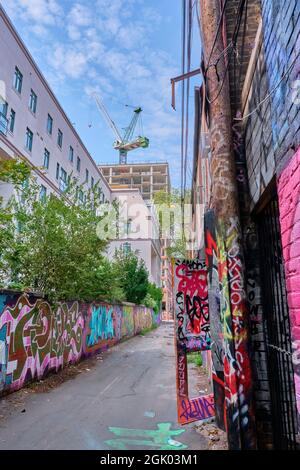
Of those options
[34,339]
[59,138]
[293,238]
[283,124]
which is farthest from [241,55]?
[59,138]

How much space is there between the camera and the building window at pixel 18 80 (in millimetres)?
18984

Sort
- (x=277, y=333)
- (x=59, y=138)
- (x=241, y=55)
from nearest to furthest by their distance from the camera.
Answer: (x=277, y=333), (x=241, y=55), (x=59, y=138)

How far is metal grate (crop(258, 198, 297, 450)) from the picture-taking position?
9.93 ft

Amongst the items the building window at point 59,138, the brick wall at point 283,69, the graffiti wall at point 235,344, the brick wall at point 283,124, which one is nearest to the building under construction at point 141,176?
the building window at point 59,138

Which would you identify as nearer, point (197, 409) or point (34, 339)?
point (197, 409)

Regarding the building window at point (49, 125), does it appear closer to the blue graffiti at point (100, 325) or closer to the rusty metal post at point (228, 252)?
the blue graffiti at point (100, 325)

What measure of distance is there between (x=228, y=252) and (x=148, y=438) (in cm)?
296

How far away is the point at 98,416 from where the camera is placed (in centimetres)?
552

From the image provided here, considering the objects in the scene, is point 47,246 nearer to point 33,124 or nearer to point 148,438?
point 148,438

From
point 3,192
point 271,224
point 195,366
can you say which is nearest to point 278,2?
point 271,224

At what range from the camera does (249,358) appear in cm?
344

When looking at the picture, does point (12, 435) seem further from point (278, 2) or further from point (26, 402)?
point (278, 2)

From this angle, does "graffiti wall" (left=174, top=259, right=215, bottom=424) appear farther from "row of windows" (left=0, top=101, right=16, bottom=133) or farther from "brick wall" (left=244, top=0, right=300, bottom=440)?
"row of windows" (left=0, top=101, right=16, bottom=133)

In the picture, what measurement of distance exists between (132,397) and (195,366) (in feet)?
12.8
